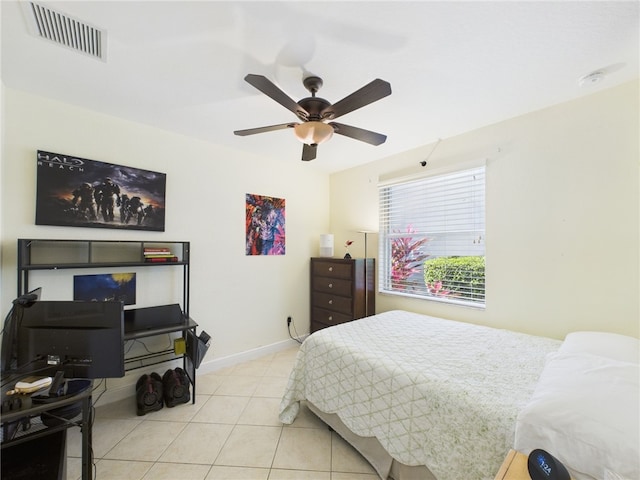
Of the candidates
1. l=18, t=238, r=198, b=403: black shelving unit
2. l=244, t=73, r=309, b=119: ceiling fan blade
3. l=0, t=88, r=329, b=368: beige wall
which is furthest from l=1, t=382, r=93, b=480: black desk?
l=244, t=73, r=309, b=119: ceiling fan blade

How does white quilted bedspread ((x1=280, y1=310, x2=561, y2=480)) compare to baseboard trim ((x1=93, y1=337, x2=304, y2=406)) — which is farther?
baseboard trim ((x1=93, y1=337, x2=304, y2=406))

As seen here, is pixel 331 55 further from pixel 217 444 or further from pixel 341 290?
pixel 217 444

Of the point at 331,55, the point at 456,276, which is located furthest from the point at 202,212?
the point at 456,276

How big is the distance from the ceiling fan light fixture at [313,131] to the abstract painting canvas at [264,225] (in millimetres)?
1582

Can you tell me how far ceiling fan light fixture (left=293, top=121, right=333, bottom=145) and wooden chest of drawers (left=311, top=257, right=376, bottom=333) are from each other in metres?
1.66

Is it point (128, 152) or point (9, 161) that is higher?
point (128, 152)

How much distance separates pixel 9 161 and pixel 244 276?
2054mm

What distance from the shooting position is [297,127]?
174cm

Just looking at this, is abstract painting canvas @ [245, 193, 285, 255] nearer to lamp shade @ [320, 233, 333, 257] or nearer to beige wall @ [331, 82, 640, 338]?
lamp shade @ [320, 233, 333, 257]

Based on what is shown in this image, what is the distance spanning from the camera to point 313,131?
5.59ft

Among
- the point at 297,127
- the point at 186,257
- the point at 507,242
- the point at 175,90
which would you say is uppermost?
the point at 175,90

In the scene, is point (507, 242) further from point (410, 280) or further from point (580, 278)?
point (410, 280)

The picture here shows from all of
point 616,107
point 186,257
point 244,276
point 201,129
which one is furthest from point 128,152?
point 616,107

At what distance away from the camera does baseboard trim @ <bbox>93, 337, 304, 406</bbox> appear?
223 centimetres
